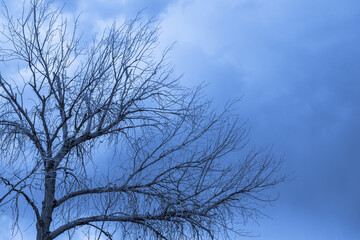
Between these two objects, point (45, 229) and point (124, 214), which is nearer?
point (124, 214)

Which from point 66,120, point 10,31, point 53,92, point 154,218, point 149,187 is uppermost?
point 10,31

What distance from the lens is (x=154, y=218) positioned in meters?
7.27

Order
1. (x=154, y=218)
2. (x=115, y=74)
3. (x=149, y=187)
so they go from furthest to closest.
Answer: (x=115, y=74)
(x=149, y=187)
(x=154, y=218)

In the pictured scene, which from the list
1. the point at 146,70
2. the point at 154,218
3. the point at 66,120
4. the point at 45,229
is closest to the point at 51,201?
the point at 45,229

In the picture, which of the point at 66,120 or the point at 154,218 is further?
the point at 66,120

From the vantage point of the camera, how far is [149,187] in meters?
7.98

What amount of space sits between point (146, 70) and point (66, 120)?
168 centimetres

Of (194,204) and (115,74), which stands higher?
(115,74)

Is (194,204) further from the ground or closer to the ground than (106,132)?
closer to the ground

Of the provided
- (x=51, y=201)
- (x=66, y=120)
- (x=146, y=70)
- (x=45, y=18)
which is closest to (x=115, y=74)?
(x=146, y=70)

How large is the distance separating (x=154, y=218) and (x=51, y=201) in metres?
2.19

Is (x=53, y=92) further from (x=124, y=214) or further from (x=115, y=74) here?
(x=124, y=214)

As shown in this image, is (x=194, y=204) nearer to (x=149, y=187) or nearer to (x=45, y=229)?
(x=149, y=187)

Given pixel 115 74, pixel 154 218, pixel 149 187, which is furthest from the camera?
pixel 115 74
